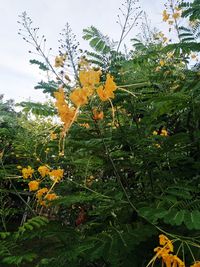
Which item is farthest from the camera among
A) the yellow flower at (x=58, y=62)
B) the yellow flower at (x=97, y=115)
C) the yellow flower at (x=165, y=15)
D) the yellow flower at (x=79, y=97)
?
the yellow flower at (x=165, y=15)

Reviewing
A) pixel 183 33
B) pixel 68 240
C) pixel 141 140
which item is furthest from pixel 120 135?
pixel 183 33

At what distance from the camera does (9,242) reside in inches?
99.6

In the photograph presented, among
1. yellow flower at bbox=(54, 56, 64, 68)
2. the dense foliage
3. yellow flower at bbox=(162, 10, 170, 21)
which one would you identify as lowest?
the dense foliage

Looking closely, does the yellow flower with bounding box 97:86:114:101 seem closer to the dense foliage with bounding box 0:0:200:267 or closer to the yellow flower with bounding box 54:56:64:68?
the dense foliage with bounding box 0:0:200:267

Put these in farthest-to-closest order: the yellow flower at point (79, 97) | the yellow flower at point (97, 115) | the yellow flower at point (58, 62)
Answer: the yellow flower at point (58, 62) → the yellow flower at point (97, 115) → the yellow flower at point (79, 97)

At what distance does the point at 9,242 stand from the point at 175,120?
1.60m

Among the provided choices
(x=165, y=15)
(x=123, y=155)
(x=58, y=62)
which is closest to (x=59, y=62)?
(x=58, y=62)

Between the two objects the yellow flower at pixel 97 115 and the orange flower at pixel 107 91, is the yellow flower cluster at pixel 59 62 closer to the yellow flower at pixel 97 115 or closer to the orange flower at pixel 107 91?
the yellow flower at pixel 97 115

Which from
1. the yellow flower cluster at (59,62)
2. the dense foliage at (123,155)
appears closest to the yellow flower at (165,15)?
the dense foliage at (123,155)

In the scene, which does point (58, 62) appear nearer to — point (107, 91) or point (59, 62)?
point (59, 62)

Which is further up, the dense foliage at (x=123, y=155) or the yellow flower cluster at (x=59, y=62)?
the yellow flower cluster at (x=59, y=62)

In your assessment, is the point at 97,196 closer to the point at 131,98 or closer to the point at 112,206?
the point at 112,206

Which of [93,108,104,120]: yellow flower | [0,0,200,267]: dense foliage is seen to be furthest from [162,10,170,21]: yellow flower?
[93,108,104,120]: yellow flower

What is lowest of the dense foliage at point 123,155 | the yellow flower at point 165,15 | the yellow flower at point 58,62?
the dense foliage at point 123,155
